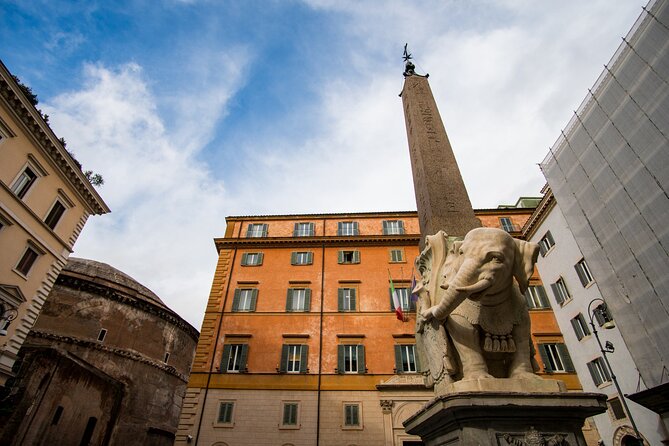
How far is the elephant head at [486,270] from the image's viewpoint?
10.8 ft

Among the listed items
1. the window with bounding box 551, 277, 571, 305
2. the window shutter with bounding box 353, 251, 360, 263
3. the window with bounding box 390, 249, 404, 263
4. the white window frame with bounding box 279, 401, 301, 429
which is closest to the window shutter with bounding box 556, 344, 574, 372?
the window with bounding box 551, 277, 571, 305

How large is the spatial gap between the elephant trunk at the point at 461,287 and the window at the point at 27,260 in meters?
16.3

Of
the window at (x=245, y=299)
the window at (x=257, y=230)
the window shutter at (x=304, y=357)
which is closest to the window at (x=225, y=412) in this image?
the window shutter at (x=304, y=357)

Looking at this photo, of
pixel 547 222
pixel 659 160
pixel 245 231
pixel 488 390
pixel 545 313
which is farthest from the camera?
pixel 245 231

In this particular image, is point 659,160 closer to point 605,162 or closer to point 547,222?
point 605,162

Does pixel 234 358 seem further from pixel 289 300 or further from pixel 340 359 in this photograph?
pixel 340 359

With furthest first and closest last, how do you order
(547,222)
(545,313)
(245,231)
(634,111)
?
1. (245,231)
2. (547,222)
3. (545,313)
4. (634,111)

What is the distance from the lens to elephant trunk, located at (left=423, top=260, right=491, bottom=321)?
10.7 feet

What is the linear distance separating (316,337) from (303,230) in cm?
702

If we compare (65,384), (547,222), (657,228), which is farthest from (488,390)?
(65,384)

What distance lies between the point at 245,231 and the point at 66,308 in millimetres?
12812

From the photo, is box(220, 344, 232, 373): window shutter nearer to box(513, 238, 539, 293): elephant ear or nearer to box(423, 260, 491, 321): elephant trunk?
box(423, 260, 491, 321): elephant trunk

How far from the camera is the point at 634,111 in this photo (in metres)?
14.1

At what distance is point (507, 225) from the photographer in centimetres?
2253
